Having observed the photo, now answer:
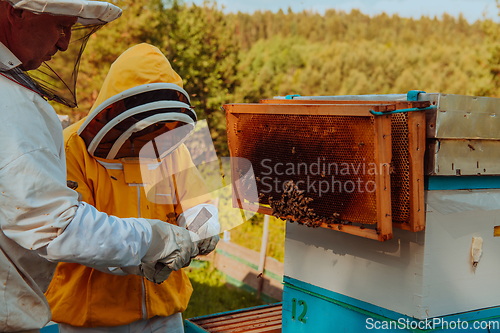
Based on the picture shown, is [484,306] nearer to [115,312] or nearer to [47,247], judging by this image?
[115,312]

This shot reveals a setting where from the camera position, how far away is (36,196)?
132cm

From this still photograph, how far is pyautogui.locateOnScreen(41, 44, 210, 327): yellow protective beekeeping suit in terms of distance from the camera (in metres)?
2.14

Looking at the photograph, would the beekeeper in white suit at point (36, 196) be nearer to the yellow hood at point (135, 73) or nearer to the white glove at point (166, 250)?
the white glove at point (166, 250)

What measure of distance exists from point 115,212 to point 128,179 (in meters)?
0.20

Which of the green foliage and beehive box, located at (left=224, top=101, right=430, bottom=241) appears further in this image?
the green foliage

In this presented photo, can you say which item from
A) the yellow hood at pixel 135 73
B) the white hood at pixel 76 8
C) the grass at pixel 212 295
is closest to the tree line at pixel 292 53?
the grass at pixel 212 295

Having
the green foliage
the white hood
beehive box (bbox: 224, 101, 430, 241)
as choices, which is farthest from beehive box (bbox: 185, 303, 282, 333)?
the green foliage

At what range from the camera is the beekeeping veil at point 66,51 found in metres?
1.38

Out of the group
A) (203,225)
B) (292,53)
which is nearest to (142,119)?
(203,225)

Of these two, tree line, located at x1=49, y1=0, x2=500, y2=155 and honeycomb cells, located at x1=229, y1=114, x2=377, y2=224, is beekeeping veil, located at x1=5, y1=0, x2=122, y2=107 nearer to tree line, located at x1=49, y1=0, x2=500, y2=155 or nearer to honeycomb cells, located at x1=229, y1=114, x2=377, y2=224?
honeycomb cells, located at x1=229, y1=114, x2=377, y2=224

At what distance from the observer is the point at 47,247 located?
135cm

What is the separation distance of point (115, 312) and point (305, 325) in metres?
1.37

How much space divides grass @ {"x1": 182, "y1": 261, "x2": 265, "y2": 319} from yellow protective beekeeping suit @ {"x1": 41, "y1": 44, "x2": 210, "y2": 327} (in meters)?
3.65

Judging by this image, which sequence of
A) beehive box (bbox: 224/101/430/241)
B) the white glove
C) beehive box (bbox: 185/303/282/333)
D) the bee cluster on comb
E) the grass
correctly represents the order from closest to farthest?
the white glove
beehive box (bbox: 224/101/430/241)
the bee cluster on comb
beehive box (bbox: 185/303/282/333)
the grass
